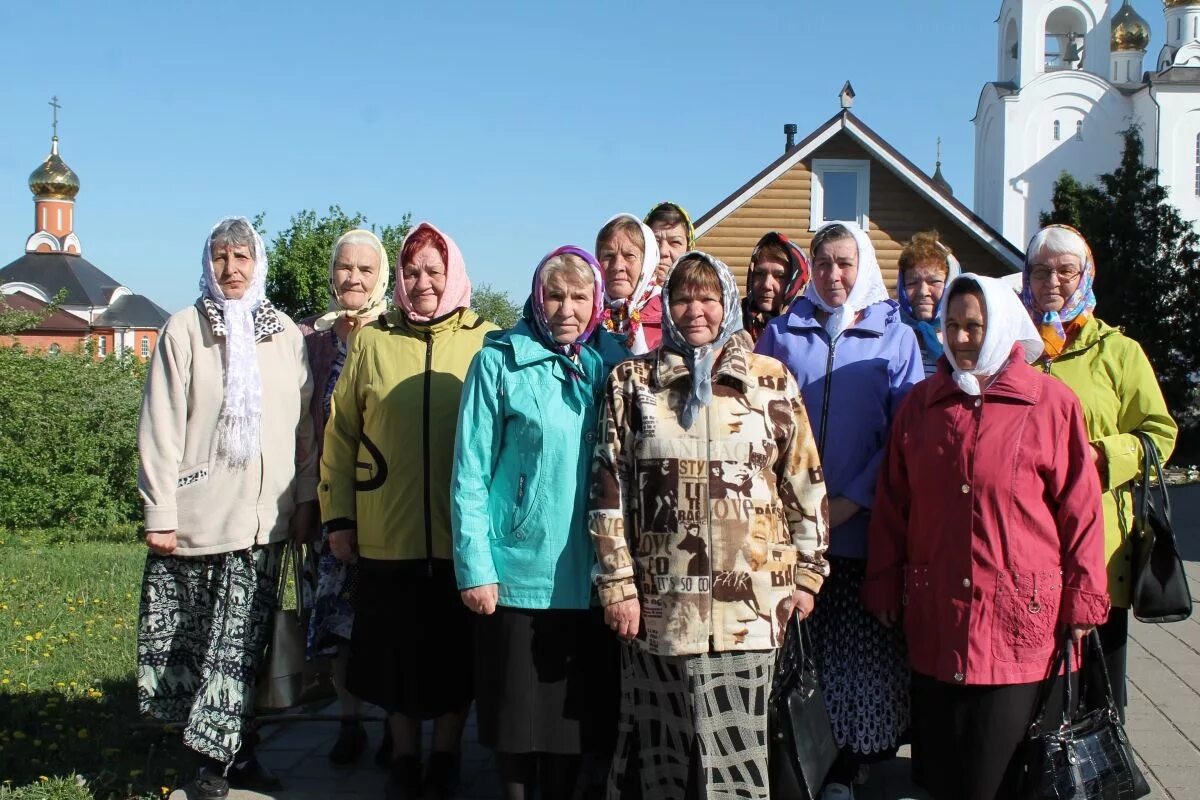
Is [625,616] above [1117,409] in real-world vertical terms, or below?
below

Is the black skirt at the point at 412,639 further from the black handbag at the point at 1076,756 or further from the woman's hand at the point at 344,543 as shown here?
the black handbag at the point at 1076,756

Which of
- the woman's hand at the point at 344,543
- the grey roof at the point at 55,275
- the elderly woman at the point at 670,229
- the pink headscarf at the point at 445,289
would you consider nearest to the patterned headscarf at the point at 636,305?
the elderly woman at the point at 670,229

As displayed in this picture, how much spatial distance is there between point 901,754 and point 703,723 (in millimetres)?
1716

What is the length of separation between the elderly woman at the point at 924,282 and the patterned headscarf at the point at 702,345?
4.83 ft

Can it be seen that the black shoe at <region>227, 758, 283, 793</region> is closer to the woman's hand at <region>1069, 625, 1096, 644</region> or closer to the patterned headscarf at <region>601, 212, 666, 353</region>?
the patterned headscarf at <region>601, 212, 666, 353</region>

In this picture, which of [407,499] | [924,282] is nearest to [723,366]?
[407,499]

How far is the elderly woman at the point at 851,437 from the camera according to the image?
3672 mm

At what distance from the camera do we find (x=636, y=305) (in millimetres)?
4379

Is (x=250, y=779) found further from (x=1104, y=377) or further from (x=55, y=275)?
(x=55, y=275)

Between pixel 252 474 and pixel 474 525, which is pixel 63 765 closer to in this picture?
pixel 252 474

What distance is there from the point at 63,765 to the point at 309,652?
1317 millimetres

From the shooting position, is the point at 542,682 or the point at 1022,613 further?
the point at 542,682

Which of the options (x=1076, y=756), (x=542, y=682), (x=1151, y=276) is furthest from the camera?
(x=1151, y=276)

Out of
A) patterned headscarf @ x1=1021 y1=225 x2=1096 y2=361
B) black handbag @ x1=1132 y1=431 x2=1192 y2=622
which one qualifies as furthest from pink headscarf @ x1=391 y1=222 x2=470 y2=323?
black handbag @ x1=1132 y1=431 x2=1192 y2=622
